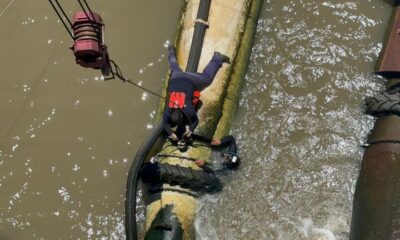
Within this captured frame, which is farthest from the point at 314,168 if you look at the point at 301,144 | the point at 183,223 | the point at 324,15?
the point at 324,15

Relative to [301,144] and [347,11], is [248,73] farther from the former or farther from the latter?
[347,11]

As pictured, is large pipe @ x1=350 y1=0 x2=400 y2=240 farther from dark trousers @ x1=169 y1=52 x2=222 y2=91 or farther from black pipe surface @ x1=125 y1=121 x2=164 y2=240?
black pipe surface @ x1=125 y1=121 x2=164 y2=240

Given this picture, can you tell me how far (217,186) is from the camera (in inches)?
272

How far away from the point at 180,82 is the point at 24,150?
8.19 ft

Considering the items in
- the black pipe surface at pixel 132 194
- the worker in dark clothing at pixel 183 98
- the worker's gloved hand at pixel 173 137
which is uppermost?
the worker in dark clothing at pixel 183 98

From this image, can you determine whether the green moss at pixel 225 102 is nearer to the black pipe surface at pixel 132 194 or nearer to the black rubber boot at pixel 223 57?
the black rubber boot at pixel 223 57

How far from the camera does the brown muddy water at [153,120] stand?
22.5 feet

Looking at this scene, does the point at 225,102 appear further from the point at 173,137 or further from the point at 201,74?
the point at 173,137

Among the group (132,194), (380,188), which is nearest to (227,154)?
(132,194)

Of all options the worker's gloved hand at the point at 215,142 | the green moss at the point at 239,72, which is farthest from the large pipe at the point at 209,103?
the worker's gloved hand at the point at 215,142

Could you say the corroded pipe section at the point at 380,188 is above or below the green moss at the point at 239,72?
below

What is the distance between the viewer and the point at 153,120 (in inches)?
295

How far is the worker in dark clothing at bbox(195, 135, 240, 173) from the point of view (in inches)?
267

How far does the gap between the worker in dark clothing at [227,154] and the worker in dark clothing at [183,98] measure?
267 millimetres
